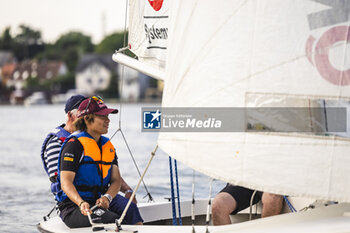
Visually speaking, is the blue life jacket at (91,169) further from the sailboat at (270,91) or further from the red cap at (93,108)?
the sailboat at (270,91)

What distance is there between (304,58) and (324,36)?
15 centimetres

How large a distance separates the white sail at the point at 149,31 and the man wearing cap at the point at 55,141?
1.15 m

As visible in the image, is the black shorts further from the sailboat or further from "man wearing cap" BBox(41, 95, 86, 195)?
"man wearing cap" BBox(41, 95, 86, 195)

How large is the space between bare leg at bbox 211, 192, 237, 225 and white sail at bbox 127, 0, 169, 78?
1.65 meters

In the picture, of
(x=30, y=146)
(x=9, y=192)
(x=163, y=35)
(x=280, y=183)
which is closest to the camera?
(x=280, y=183)

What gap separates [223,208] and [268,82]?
2.80 feet

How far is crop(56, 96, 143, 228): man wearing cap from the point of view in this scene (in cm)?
387

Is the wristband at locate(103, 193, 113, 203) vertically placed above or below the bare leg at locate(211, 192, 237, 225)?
above

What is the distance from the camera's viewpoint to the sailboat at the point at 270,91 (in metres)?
3.54

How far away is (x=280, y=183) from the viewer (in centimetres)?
355

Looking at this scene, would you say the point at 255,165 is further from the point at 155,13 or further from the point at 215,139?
the point at 155,13

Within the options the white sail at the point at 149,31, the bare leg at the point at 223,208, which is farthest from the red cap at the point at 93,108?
the white sail at the point at 149,31

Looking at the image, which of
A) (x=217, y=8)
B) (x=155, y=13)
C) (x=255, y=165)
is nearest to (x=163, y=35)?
(x=155, y=13)

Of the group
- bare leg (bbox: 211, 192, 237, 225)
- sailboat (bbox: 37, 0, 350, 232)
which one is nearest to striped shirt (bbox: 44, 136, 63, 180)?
sailboat (bbox: 37, 0, 350, 232)
